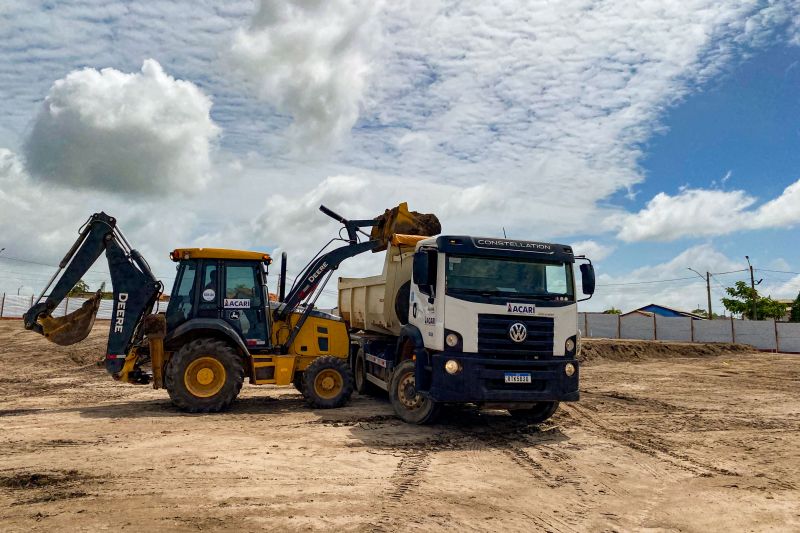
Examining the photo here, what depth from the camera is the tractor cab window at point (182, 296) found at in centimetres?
1170

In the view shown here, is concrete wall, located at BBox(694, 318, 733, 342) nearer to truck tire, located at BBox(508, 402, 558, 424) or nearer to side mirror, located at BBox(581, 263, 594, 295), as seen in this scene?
truck tire, located at BBox(508, 402, 558, 424)

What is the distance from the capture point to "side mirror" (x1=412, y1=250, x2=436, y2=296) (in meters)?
9.62

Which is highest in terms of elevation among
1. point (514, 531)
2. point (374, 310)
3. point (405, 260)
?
point (405, 260)

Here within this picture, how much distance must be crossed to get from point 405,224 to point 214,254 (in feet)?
12.5

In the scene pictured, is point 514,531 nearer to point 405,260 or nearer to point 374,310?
point 405,260

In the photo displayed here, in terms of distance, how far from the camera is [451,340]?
30.8 feet

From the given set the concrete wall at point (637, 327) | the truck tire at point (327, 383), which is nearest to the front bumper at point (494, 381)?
the truck tire at point (327, 383)

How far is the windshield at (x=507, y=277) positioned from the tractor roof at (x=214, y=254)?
4.28 m

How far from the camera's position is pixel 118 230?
476 inches

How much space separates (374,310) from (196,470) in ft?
20.6

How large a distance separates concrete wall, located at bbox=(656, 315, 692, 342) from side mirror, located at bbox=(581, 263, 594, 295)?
3364cm

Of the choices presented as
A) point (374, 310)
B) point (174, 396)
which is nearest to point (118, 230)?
point (174, 396)

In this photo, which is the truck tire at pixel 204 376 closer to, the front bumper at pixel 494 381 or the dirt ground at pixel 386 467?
the dirt ground at pixel 386 467

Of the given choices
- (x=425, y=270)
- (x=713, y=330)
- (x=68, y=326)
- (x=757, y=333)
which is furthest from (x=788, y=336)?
(x=68, y=326)
